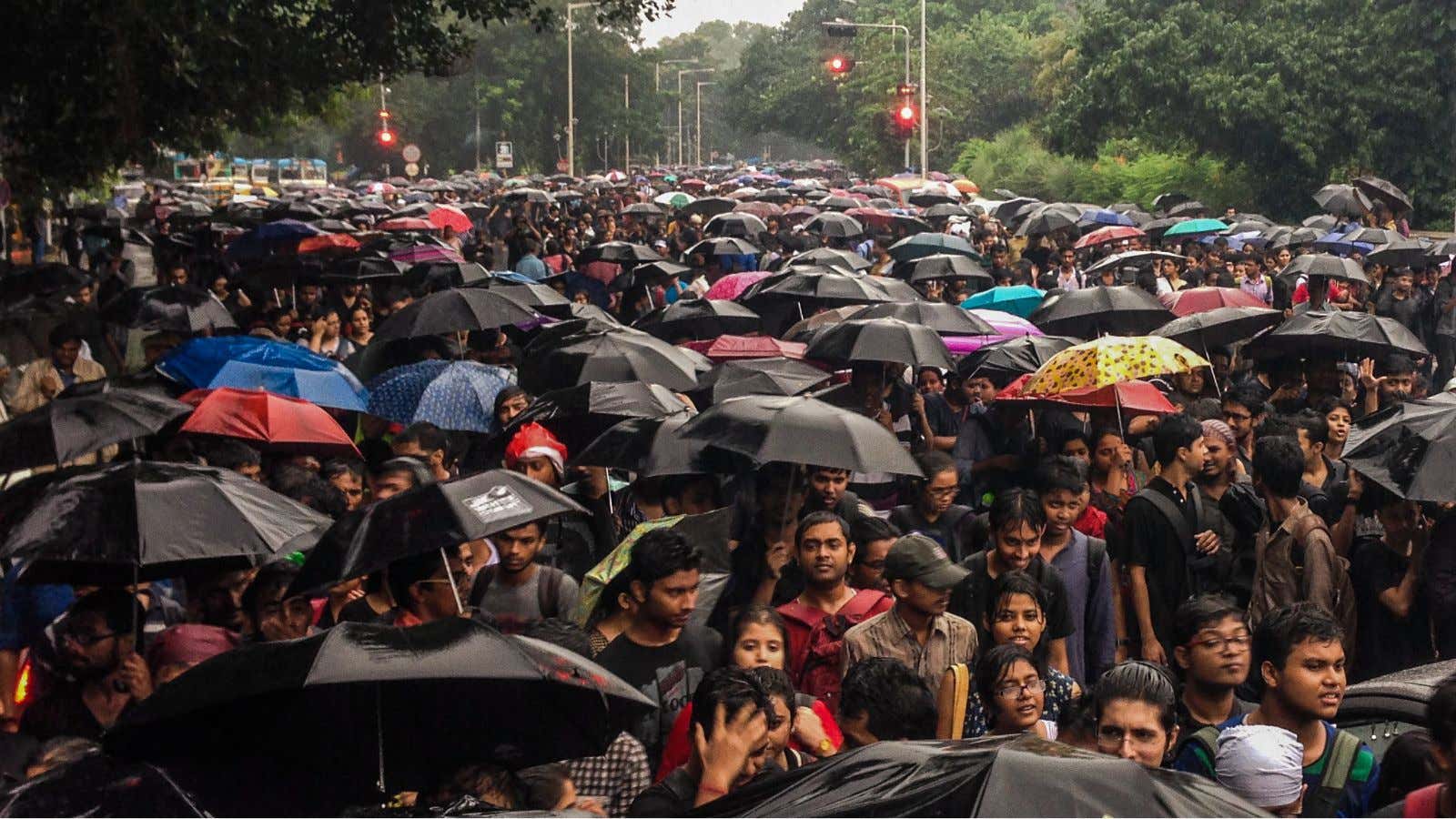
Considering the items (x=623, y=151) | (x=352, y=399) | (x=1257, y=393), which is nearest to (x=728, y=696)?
(x=1257, y=393)

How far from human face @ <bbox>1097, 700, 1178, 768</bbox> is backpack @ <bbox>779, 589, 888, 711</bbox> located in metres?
1.41

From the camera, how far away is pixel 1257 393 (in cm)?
927

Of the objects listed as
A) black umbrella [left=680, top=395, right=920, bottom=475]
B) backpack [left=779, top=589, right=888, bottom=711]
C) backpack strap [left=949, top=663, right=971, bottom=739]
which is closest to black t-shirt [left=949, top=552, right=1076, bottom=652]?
backpack [left=779, top=589, right=888, bottom=711]

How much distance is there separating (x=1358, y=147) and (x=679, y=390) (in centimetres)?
2840

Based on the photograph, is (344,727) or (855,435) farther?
(855,435)

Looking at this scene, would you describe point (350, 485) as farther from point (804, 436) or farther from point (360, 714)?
point (360, 714)

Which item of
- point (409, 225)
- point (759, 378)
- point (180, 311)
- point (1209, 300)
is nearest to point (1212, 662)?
point (759, 378)

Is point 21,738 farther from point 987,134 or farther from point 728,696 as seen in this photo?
point 987,134

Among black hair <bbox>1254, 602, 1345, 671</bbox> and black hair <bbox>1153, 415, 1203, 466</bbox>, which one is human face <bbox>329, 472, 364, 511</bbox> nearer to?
black hair <bbox>1153, 415, 1203, 466</bbox>

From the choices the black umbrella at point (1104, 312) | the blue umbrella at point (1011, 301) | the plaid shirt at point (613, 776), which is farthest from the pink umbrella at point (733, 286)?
the plaid shirt at point (613, 776)

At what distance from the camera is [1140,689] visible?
489 centimetres

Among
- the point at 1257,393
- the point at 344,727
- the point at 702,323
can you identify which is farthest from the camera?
the point at 702,323

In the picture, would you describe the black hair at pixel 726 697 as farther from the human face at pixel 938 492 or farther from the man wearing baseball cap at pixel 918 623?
the human face at pixel 938 492

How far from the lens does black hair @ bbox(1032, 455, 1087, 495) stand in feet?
23.4
